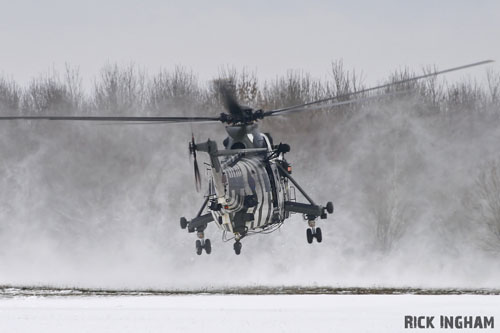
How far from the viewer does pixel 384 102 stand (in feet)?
214

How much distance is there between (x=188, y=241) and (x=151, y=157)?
8.21 m

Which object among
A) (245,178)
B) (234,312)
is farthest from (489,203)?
(245,178)

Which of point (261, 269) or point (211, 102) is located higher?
point (211, 102)

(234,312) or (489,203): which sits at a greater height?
(489,203)

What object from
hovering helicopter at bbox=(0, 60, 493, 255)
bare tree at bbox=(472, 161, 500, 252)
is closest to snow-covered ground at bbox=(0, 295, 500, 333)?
hovering helicopter at bbox=(0, 60, 493, 255)

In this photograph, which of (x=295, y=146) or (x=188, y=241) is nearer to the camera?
(x=188, y=241)

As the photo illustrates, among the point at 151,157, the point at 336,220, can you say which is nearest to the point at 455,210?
the point at 336,220

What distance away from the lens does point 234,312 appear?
30.6 meters

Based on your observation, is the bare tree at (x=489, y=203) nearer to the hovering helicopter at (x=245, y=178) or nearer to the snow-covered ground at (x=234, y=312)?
the snow-covered ground at (x=234, y=312)

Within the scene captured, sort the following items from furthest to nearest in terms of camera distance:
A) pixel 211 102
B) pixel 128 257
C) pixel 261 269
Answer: pixel 211 102
pixel 128 257
pixel 261 269

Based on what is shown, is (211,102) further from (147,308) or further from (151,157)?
(147,308)

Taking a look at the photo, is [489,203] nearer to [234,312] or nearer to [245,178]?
[234,312]

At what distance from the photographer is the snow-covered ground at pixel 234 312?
28469mm

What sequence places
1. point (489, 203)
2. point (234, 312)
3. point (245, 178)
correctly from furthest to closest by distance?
1. point (489, 203)
2. point (234, 312)
3. point (245, 178)
